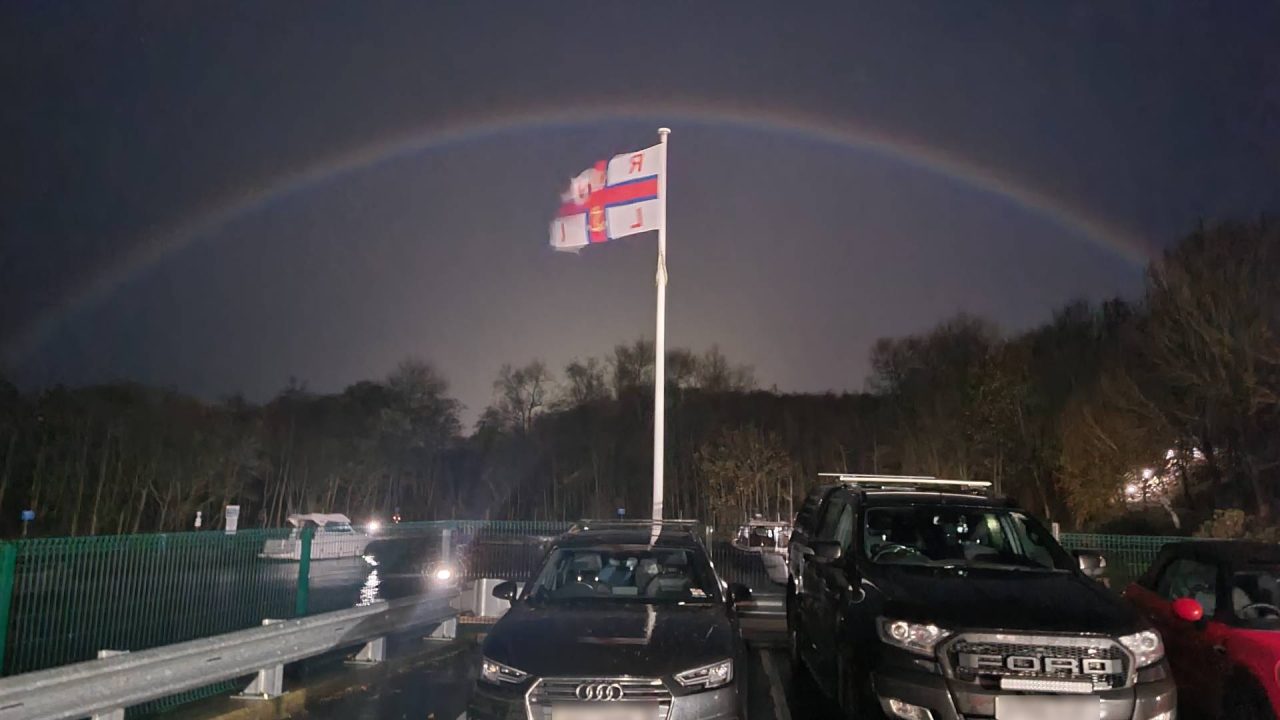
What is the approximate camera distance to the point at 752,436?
46625 millimetres

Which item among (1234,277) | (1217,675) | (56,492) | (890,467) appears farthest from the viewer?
(890,467)

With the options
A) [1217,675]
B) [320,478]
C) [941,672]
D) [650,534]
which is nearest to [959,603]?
[941,672]

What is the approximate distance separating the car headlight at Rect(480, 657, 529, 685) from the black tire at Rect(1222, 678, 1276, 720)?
4975mm

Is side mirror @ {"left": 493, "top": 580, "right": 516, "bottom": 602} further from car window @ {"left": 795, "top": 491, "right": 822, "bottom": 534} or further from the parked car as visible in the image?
car window @ {"left": 795, "top": 491, "right": 822, "bottom": 534}

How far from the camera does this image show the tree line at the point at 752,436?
97.8ft

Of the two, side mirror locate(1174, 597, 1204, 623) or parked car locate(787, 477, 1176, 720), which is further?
side mirror locate(1174, 597, 1204, 623)

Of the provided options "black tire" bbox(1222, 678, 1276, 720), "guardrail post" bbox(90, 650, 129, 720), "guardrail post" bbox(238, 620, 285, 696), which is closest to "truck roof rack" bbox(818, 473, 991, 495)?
"black tire" bbox(1222, 678, 1276, 720)

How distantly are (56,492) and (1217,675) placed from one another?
40.0m

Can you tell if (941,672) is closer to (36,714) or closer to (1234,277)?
(36,714)

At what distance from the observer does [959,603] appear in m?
6.56

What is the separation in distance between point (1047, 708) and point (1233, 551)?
258 cm

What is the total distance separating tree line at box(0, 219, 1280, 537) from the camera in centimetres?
2980

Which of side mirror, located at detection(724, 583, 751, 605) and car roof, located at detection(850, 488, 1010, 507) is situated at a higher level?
car roof, located at detection(850, 488, 1010, 507)

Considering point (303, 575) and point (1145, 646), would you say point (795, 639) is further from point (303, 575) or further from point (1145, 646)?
point (303, 575)
